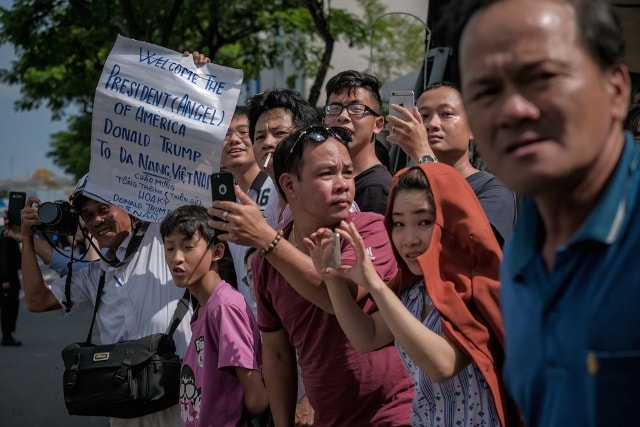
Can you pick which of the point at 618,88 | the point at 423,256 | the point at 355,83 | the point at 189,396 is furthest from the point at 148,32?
the point at 618,88

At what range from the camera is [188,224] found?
14.0 feet

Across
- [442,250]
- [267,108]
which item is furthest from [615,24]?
[267,108]

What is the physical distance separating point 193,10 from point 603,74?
15.9 m

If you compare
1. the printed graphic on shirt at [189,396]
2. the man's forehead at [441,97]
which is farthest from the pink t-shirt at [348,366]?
the man's forehead at [441,97]

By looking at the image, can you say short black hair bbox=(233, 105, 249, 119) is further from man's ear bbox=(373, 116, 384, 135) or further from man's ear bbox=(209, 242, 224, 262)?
man's ear bbox=(209, 242, 224, 262)

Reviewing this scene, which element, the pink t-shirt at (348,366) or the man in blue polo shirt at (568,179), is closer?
the man in blue polo shirt at (568,179)

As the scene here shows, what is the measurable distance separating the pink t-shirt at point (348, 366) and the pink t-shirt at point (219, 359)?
20.4 inches

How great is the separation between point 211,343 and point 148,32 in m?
13.1

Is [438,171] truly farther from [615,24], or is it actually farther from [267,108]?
[267,108]

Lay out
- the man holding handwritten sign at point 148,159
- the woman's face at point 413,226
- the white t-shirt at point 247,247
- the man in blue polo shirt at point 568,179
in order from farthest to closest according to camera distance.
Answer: the man holding handwritten sign at point 148,159 < the white t-shirt at point 247,247 < the woman's face at point 413,226 < the man in blue polo shirt at point 568,179

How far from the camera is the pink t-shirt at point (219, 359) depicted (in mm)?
3855

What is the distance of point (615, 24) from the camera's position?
1.58m

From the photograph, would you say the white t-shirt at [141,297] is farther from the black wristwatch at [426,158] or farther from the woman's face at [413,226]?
the woman's face at [413,226]

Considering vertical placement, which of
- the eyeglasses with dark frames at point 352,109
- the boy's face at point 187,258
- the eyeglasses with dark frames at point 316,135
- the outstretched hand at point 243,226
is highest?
the eyeglasses with dark frames at point 352,109
